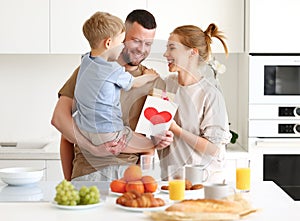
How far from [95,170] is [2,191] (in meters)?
0.41

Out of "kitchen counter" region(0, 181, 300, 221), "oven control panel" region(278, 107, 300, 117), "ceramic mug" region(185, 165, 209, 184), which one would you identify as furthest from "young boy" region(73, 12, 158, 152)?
"oven control panel" region(278, 107, 300, 117)

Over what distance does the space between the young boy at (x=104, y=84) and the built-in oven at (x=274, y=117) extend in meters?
1.55

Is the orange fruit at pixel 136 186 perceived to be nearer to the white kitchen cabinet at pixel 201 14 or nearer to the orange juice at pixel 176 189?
the orange juice at pixel 176 189

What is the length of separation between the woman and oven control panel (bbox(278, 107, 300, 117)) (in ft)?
4.37

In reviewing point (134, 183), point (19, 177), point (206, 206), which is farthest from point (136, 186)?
point (19, 177)

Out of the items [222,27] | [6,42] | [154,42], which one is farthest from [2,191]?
[222,27]

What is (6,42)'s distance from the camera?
14.4ft

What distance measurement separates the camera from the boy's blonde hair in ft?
9.30

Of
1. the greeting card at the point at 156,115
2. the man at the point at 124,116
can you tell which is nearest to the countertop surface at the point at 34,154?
the man at the point at 124,116

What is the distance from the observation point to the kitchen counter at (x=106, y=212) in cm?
233

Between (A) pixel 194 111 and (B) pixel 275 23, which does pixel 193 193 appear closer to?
(A) pixel 194 111

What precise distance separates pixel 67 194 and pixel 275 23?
2.27 meters

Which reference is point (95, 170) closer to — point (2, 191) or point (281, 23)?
point (2, 191)

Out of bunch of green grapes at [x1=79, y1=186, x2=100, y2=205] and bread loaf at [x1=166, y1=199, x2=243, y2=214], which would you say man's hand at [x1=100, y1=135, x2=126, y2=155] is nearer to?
bunch of green grapes at [x1=79, y1=186, x2=100, y2=205]
